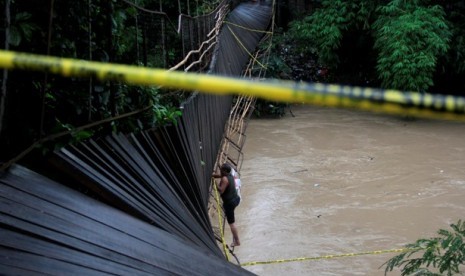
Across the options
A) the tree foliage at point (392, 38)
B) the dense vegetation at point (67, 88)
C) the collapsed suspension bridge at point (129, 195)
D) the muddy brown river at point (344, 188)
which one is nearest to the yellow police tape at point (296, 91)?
the collapsed suspension bridge at point (129, 195)

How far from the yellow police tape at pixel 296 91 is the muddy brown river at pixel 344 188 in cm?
473

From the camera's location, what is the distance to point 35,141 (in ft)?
6.04

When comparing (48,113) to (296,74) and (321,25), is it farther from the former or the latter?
(296,74)

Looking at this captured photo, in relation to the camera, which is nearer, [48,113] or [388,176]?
[48,113]

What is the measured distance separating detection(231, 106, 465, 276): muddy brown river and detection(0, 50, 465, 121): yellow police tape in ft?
15.5

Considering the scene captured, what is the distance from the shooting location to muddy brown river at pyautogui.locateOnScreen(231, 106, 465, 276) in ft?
18.9

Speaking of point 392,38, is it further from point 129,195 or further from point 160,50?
point 129,195

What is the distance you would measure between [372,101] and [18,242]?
107 cm

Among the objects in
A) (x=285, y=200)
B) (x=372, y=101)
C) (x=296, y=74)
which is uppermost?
(x=372, y=101)

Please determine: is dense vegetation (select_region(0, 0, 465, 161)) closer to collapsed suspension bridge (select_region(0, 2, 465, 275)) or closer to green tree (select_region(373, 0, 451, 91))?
Result: green tree (select_region(373, 0, 451, 91))

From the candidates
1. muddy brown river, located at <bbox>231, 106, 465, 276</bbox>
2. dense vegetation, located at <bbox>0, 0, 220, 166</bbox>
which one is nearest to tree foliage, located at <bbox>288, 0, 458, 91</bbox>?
muddy brown river, located at <bbox>231, 106, 465, 276</bbox>

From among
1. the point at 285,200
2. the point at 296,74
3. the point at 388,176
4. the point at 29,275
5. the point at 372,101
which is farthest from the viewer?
the point at 296,74

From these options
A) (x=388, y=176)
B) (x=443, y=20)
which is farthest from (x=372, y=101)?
(x=443, y=20)

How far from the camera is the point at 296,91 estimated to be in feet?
2.17
